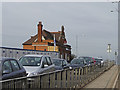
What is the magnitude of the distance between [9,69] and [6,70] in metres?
0.61

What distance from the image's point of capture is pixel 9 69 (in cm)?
870

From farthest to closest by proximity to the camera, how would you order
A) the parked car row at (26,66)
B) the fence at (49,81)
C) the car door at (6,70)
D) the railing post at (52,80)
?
the parked car row at (26,66) → the car door at (6,70) → the railing post at (52,80) → the fence at (49,81)

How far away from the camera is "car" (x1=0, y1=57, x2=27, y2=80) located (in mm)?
8062


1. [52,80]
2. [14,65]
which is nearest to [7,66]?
[14,65]

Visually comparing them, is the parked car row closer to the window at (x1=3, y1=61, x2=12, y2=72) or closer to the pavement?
the window at (x1=3, y1=61, x2=12, y2=72)

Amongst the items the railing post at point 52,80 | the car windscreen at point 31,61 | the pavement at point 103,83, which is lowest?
the pavement at point 103,83

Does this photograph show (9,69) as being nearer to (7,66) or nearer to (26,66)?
(7,66)

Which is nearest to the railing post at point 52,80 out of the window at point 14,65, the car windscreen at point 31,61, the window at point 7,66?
the window at point 7,66

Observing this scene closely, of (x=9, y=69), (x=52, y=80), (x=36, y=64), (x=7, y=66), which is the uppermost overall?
(x=7, y=66)

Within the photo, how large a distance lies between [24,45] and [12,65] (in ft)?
218

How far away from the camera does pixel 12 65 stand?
900cm

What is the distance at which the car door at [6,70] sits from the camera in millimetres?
7993

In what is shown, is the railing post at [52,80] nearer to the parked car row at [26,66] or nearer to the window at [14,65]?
the parked car row at [26,66]

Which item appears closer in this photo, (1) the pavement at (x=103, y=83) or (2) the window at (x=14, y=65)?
(2) the window at (x=14, y=65)
